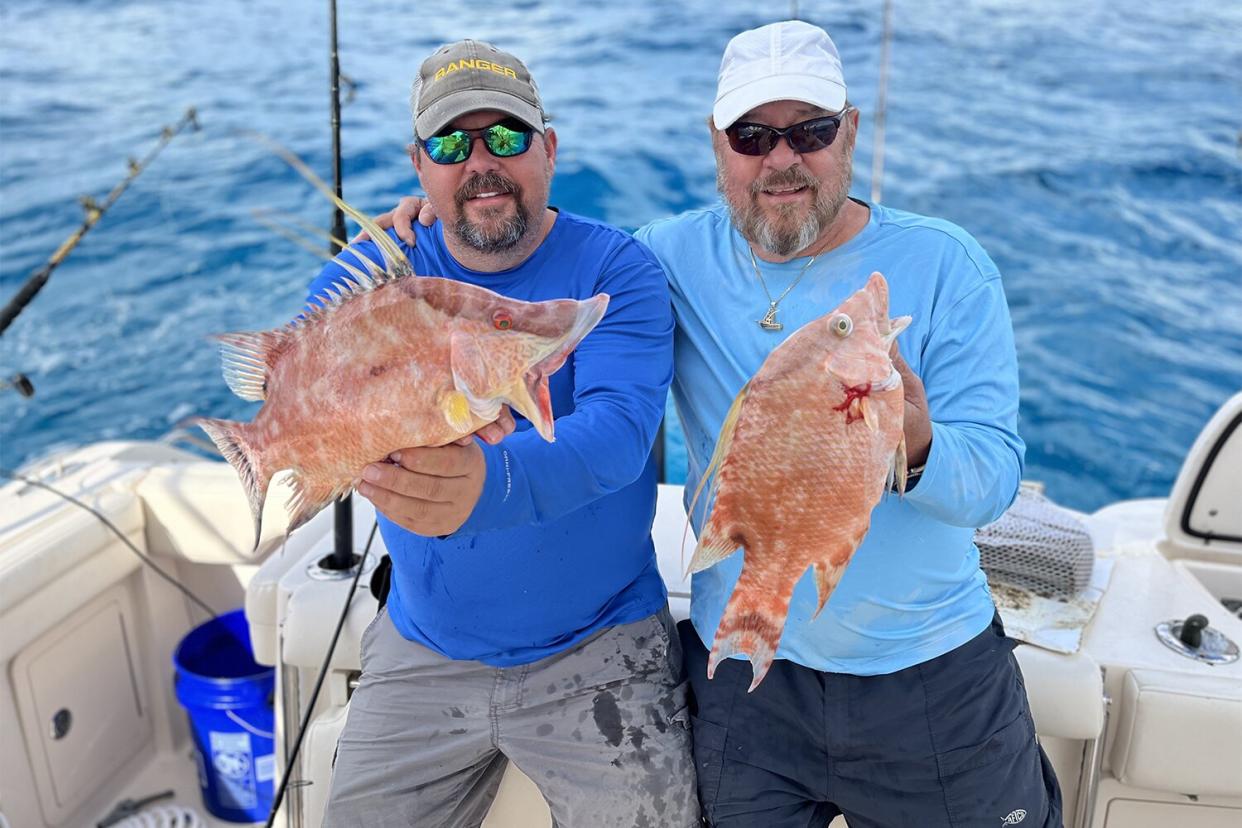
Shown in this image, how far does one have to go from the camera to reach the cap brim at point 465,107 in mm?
2131

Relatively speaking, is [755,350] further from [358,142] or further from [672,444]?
[358,142]

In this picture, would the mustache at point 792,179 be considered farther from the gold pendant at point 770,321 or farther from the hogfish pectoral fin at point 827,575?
the hogfish pectoral fin at point 827,575

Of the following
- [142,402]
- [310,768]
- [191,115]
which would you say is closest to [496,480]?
[310,768]

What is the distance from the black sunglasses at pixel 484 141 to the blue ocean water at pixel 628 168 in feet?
17.2

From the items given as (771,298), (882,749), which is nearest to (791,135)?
(771,298)

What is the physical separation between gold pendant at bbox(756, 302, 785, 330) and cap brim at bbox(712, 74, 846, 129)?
0.43 metres

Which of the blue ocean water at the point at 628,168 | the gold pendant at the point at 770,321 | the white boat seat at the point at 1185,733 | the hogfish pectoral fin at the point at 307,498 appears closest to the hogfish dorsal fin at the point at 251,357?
the hogfish pectoral fin at the point at 307,498

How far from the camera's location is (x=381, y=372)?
1438 millimetres

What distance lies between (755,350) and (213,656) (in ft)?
8.51

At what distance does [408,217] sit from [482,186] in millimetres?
337

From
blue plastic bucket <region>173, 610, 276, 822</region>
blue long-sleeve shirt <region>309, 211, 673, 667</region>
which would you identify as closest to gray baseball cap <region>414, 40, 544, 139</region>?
blue long-sleeve shirt <region>309, 211, 673, 667</region>

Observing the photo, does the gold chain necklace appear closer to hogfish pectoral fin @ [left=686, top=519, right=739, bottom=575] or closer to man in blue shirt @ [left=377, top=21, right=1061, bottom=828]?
man in blue shirt @ [left=377, top=21, right=1061, bottom=828]

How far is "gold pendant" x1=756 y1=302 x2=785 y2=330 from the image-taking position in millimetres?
2145

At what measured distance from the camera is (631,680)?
222cm
